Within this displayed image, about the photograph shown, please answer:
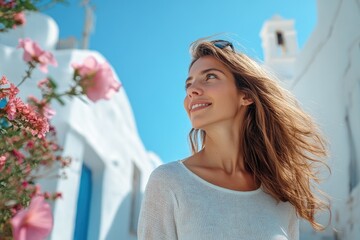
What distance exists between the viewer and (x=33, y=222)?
2.28 feet

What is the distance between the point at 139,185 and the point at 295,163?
6.84 meters

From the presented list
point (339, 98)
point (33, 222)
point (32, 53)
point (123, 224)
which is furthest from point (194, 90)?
point (123, 224)

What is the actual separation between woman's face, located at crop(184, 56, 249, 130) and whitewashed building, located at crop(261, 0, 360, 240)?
1.06 m

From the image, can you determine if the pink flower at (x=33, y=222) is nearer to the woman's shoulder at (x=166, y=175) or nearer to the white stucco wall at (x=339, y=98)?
the woman's shoulder at (x=166, y=175)

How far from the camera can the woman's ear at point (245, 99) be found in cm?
184

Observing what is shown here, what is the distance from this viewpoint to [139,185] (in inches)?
330

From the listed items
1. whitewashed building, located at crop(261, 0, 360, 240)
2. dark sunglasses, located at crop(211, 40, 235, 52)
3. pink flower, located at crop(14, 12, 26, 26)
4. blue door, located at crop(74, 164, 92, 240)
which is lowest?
blue door, located at crop(74, 164, 92, 240)

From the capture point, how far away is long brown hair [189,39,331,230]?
1790mm

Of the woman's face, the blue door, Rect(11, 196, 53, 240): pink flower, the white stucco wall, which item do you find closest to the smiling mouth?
the woman's face

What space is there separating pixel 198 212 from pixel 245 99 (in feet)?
2.28

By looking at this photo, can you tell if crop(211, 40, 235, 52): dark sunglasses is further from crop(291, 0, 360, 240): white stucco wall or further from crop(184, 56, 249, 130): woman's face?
crop(291, 0, 360, 240): white stucco wall

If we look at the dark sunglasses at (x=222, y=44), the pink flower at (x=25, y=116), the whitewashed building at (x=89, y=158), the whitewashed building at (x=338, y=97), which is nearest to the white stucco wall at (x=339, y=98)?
the whitewashed building at (x=338, y=97)

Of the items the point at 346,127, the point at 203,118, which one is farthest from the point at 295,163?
the point at 346,127

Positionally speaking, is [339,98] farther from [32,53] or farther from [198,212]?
[32,53]
